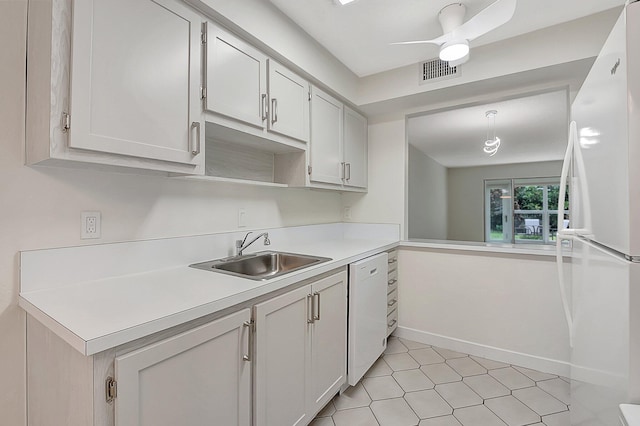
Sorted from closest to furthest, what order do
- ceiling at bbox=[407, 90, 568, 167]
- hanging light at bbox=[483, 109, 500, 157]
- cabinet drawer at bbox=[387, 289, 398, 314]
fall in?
cabinet drawer at bbox=[387, 289, 398, 314], ceiling at bbox=[407, 90, 568, 167], hanging light at bbox=[483, 109, 500, 157]

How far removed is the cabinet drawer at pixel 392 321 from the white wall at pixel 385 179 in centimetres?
76

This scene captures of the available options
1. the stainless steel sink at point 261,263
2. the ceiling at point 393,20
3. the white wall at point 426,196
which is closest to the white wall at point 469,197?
the white wall at point 426,196

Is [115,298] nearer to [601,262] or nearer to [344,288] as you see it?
[344,288]

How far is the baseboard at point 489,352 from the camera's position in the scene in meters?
2.15

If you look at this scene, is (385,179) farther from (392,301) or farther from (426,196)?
(426,196)

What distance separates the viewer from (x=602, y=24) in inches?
70.9

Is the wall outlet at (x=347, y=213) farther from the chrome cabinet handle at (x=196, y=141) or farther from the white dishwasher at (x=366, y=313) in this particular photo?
the chrome cabinet handle at (x=196, y=141)

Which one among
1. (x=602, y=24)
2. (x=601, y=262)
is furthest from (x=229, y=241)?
(x=602, y=24)

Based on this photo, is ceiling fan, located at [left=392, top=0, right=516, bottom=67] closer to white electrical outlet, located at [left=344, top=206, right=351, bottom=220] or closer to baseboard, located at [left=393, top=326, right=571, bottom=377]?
white electrical outlet, located at [left=344, top=206, right=351, bottom=220]

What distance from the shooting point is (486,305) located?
2420 mm

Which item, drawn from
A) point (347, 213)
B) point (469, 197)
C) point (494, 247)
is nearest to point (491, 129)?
point (494, 247)

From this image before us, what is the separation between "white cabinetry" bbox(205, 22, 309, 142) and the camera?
1.42 metres

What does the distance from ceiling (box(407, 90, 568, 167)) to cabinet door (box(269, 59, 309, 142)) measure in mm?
1414

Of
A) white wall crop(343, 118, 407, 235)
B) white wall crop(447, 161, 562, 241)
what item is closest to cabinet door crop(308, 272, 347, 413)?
white wall crop(343, 118, 407, 235)
